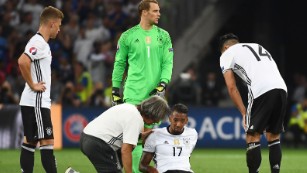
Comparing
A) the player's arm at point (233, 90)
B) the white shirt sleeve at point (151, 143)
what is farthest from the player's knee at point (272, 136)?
the white shirt sleeve at point (151, 143)

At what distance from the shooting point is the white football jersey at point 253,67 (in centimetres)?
1131

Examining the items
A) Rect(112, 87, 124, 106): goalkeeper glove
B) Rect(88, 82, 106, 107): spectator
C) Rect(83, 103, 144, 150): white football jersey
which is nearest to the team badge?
Rect(83, 103, 144, 150): white football jersey

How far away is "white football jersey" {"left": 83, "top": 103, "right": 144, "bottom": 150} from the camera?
963 centimetres

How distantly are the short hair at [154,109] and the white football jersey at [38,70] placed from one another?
76.2 inches

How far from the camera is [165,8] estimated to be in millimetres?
24469

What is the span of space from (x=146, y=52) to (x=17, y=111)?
9.44m

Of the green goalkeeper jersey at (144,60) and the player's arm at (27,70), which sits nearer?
the player's arm at (27,70)

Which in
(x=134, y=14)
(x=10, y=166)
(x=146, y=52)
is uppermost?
(x=134, y=14)

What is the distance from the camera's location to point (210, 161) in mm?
17250

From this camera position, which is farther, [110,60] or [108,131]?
[110,60]

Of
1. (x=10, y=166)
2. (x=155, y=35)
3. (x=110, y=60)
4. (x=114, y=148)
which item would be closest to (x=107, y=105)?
(x=110, y=60)

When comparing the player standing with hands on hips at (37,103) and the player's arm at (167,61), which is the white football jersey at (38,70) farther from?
the player's arm at (167,61)

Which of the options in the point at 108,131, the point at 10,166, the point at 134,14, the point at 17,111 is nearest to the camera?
the point at 108,131

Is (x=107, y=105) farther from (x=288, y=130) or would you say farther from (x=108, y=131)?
(x=108, y=131)
